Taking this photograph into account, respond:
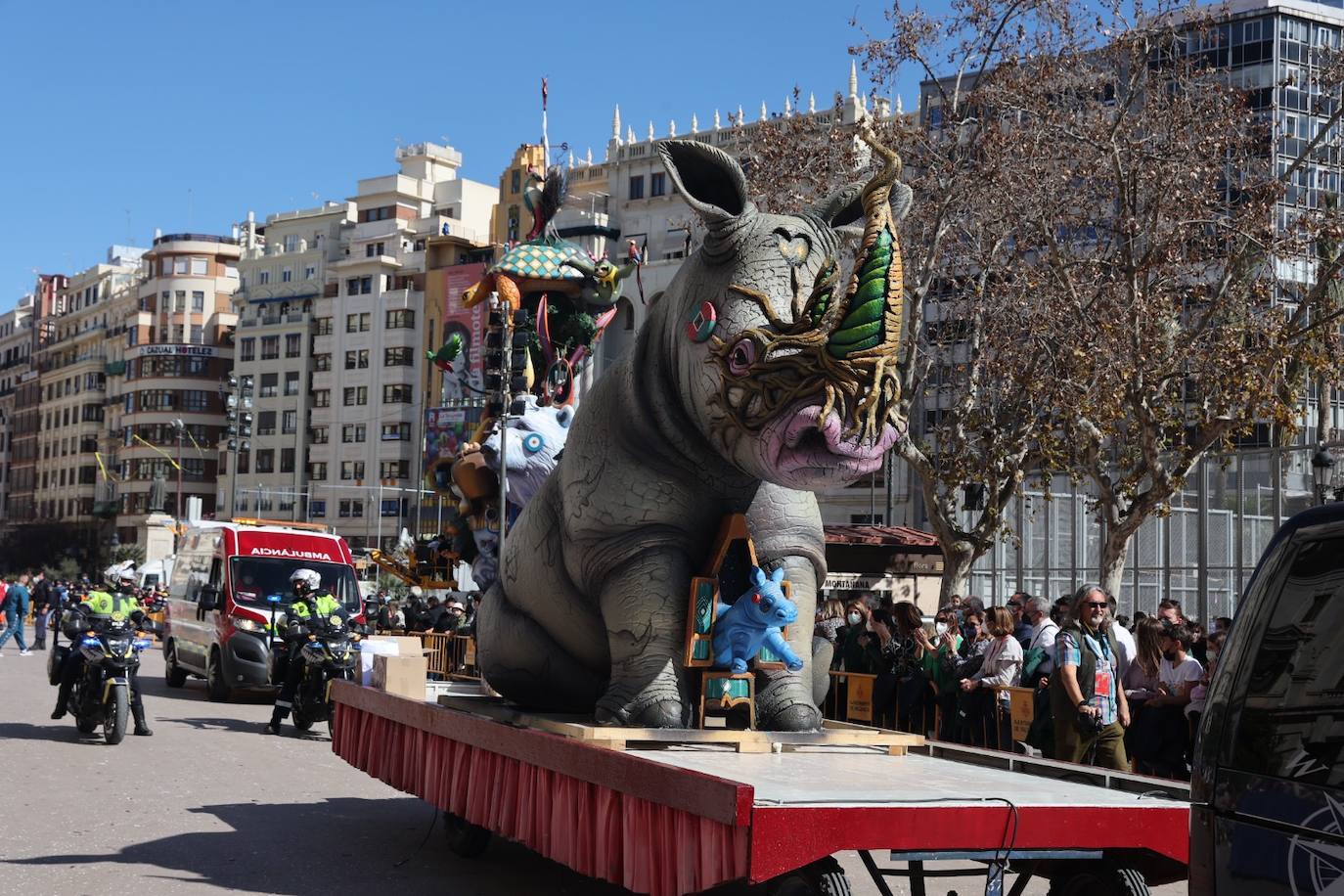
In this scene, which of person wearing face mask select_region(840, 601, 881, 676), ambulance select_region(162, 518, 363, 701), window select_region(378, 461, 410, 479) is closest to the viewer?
person wearing face mask select_region(840, 601, 881, 676)

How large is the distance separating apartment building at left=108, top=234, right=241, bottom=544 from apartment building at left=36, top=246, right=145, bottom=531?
9.72ft

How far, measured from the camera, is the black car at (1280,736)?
364cm

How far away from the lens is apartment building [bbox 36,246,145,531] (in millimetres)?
93875

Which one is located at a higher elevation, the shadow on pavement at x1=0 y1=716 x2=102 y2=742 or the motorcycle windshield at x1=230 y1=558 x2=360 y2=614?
the motorcycle windshield at x1=230 y1=558 x2=360 y2=614

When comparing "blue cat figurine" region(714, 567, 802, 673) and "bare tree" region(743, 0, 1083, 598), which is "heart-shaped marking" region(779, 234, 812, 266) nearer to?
"blue cat figurine" region(714, 567, 802, 673)

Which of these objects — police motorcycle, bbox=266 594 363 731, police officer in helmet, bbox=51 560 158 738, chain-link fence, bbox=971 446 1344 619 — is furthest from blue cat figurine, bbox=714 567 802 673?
chain-link fence, bbox=971 446 1344 619

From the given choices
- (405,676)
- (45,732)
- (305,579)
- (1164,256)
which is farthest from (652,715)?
(1164,256)

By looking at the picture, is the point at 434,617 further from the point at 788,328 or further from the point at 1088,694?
the point at 788,328

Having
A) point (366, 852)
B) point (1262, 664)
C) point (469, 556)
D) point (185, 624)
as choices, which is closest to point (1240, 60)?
point (185, 624)

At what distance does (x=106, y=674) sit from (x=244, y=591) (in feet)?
17.3

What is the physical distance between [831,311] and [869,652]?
9205 millimetres

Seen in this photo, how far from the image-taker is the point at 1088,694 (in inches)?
393

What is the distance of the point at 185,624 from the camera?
2223 cm

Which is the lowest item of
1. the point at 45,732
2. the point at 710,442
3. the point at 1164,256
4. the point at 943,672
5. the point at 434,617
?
the point at 45,732
